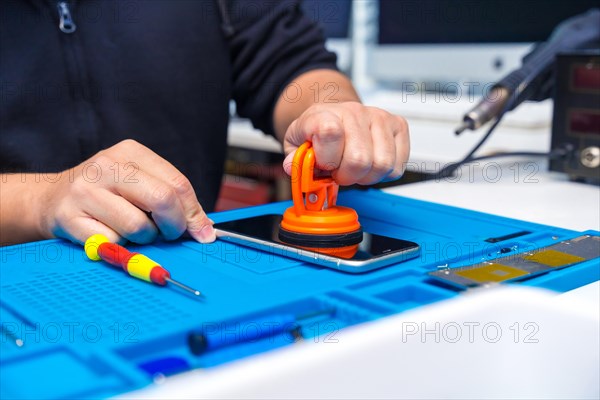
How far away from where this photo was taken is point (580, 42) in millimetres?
1061

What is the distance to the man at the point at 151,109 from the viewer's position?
0.59m

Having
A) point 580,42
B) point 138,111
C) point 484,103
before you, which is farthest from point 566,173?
point 138,111

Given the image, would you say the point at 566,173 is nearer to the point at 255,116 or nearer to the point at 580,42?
the point at 580,42

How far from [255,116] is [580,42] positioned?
1.70ft

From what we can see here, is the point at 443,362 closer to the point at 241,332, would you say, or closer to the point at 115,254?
the point at 241,332

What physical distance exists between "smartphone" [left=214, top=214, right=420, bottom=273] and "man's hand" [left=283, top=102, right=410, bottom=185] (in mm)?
58

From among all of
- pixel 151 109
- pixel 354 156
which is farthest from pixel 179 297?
pixel 151 109

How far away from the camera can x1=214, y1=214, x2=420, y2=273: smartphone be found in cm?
50

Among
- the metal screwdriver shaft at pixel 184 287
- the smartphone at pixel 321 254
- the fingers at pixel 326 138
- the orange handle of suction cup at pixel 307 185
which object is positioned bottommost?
the smartphone at pixel 321 254

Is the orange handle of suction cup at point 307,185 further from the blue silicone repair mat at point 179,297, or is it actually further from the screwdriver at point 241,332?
the screwdriver at point 241,332

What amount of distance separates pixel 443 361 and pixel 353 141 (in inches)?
11.5

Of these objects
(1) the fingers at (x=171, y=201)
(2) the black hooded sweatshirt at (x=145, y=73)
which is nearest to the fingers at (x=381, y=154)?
(1) the fingers at (x=171, y=201)

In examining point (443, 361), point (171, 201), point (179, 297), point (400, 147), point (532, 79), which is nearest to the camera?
point (443, 361)

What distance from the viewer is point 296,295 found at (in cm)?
44
